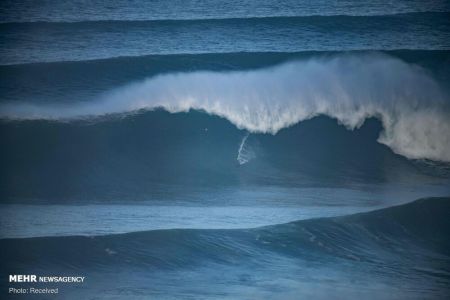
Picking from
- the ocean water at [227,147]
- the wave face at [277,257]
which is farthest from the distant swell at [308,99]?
the wave face at [277,257]

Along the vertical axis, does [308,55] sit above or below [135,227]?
above

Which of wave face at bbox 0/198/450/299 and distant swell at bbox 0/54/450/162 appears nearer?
wave face at bbox 0/198/450/299

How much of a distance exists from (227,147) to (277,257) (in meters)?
0.76

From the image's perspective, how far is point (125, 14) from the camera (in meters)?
4.33

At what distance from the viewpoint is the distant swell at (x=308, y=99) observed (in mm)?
4199

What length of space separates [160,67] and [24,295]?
1624 millimetres

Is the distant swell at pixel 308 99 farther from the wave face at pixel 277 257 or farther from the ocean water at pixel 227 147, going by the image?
the wave face at pixel 277 257

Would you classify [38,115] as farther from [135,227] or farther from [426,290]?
[426,290]

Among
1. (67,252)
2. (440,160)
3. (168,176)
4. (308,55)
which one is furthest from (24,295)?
(440,160)

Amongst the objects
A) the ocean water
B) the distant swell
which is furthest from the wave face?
the distant swell

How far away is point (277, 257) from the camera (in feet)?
13.0

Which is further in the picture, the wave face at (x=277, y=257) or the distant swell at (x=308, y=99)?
the distant swell at (x=308, y=99)

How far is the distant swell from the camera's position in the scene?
4.20m

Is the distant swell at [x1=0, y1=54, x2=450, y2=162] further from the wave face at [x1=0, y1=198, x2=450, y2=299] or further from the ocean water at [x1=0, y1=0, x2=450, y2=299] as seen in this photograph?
the wave face at [x1=0, y1=198, x2=450, y2=299]
